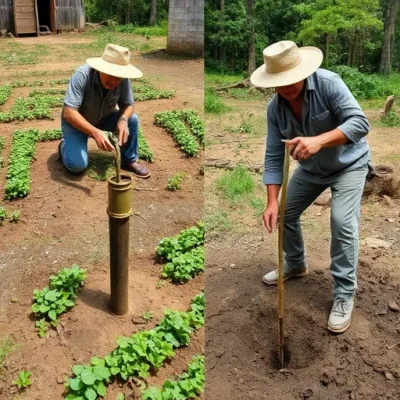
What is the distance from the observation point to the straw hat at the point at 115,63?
165 inches

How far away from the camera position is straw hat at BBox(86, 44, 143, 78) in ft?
13.8

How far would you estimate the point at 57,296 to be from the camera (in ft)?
10.6

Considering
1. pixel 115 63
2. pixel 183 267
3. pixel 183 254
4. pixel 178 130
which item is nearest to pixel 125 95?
pixel 115 63

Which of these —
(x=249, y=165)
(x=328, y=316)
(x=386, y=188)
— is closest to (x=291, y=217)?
(x=328, y=316)

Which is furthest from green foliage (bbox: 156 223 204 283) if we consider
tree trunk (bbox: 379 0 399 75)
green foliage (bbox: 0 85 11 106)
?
A: tree trunk (bbox: 379 0 399 75)

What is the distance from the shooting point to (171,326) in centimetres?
304

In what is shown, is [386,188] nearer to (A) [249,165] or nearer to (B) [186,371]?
(A) [249,165]

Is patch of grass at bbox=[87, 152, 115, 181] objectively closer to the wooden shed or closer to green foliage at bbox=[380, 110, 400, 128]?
green foliage at bbox=[380, 110, 400, 128]

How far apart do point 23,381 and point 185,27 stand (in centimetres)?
1135

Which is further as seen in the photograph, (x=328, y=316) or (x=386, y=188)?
(x=386, y=188)

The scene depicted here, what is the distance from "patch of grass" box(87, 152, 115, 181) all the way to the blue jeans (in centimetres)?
16

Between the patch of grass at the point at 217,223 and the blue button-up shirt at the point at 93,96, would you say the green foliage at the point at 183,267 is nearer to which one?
the patch of grass at the point at 217,223

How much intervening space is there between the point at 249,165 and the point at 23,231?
10.7ft

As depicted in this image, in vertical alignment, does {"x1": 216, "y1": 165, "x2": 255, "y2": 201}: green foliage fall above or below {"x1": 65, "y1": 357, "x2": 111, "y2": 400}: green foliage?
below
